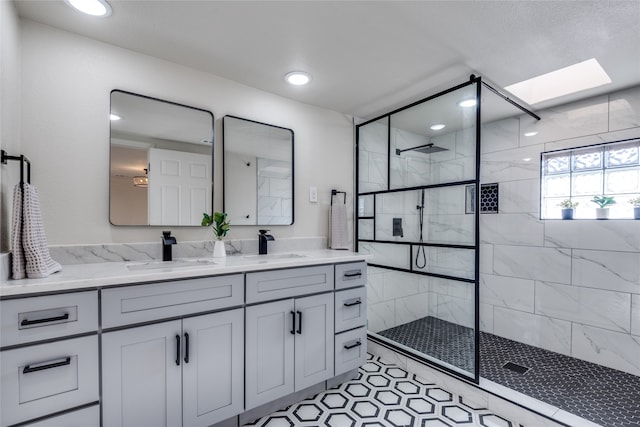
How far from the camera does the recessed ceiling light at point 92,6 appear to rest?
147 cm

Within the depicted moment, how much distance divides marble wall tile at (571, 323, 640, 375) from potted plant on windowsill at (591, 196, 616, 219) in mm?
900

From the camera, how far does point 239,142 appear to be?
7.54ft

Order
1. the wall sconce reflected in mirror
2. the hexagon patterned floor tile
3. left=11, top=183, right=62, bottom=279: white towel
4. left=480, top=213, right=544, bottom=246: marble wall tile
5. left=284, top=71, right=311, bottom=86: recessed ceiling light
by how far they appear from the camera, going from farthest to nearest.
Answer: left=480, top=213, right=544, bottom=246: marble wall tile < left=284, top=71, right=311, bottom=86: recessed ceiling light < the wall sconce reflected in mirror < the hexagon patterned floor tile < left=11, top=183, right=62, bottom=279: white towel

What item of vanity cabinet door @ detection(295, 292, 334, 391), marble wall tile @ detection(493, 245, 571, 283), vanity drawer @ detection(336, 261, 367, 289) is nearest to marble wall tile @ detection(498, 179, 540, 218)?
marble wall tile @ detection(493, 245, 571, 283)

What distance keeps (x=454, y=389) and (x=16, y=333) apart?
93.2 inches

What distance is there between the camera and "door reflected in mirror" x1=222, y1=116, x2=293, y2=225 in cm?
224

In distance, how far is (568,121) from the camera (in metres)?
2.62

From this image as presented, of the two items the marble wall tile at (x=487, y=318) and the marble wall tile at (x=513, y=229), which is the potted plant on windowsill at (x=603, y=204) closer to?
the marble wall tile at (x=513, y=229)

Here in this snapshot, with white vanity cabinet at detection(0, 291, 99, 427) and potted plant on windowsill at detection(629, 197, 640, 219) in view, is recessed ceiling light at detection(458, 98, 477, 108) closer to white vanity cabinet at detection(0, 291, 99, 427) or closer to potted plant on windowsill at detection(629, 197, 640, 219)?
potted plant on windowsill at detection(629, 197, 640, 219)

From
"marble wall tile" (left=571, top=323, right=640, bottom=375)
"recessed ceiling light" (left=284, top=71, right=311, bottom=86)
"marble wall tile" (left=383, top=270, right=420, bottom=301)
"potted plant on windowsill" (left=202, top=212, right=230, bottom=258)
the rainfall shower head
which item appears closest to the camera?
"potted plant on windowsill" (left=202, top=212, right=230, bottom=258)

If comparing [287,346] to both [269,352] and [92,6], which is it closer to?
[269,352]

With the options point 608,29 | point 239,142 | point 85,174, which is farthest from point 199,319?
point 608,29

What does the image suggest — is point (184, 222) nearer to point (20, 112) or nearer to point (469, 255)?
point (20, 112)

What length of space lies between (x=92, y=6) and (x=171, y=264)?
1373 millimetres
